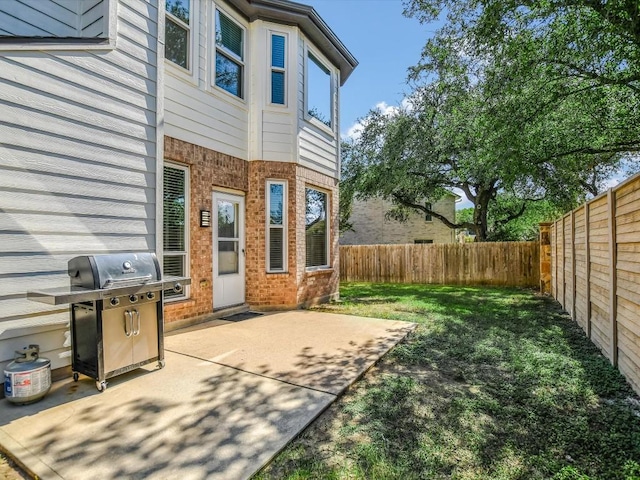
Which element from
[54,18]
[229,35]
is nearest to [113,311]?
[54,18]

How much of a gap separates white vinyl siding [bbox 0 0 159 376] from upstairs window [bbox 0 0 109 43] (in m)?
0.11

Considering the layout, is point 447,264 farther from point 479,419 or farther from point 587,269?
point 479,419

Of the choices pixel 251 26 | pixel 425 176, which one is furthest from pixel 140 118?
pixel 425 176

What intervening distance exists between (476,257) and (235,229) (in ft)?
30.8

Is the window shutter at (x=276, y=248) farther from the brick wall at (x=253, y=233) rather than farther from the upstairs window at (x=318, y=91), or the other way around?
the upstairs window at (x=318, y=91)

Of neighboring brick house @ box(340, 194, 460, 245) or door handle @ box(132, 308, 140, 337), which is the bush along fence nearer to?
door handle @ box(132, 308, 140, 337)

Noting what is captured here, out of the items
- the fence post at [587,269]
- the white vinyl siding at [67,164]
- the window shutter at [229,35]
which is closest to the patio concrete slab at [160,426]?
the white vinyl siding at [67,164]

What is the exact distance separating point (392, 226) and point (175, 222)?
19.6 meters

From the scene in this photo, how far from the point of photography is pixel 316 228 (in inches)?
324

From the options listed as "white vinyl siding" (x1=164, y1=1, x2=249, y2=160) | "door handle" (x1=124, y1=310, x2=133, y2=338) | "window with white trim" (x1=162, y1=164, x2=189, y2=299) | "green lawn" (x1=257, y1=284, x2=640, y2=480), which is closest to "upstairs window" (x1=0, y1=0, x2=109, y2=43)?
"white vinyl siding" (x1=164, y1=1, x2=249, y2=160)

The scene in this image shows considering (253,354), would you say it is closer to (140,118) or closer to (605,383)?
(140,118)

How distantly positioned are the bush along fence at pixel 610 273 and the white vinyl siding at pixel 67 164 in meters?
5.28

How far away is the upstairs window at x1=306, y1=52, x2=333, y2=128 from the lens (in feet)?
25.8

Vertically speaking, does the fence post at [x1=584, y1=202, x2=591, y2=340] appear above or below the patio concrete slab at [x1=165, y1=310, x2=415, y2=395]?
above
